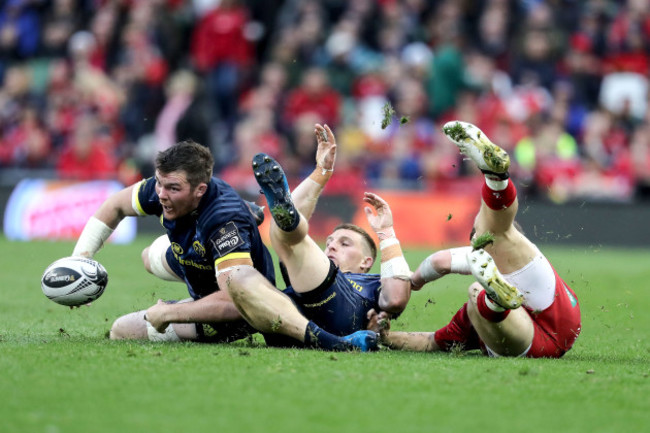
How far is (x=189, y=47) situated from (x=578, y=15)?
25.1ft

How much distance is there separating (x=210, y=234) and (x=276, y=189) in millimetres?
604

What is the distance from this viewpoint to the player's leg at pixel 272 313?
6559mm

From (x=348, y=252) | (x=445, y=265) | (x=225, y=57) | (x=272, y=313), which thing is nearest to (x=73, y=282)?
(x=272, y=313)

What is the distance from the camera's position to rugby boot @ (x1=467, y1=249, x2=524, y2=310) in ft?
20.0

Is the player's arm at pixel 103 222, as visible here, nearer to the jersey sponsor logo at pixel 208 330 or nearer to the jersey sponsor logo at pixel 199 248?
the jersey sponsor logo at pixel 199 248

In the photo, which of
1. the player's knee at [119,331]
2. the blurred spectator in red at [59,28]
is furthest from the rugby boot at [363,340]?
the blurred spectator in red at [59,28]

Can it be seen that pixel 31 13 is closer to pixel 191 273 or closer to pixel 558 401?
pixel 191 273

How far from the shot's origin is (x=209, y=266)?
23.0 ft

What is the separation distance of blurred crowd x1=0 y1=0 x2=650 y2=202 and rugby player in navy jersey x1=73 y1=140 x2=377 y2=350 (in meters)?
9.37

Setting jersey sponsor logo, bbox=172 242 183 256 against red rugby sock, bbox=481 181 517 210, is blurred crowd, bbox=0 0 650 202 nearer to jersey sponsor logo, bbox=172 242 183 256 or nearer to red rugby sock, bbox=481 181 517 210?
jersey sponsor logo, bbox=172 242 183 256

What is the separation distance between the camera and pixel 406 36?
19.2m

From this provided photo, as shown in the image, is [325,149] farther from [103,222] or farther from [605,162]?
[605,162]

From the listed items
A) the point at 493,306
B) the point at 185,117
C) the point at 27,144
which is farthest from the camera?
the point at 27,144

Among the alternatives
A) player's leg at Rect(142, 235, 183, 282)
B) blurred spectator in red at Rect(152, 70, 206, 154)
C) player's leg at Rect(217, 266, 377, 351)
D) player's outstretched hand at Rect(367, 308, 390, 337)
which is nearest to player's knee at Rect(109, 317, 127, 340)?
player's leg at Rect(142, 235, 183, 282)
